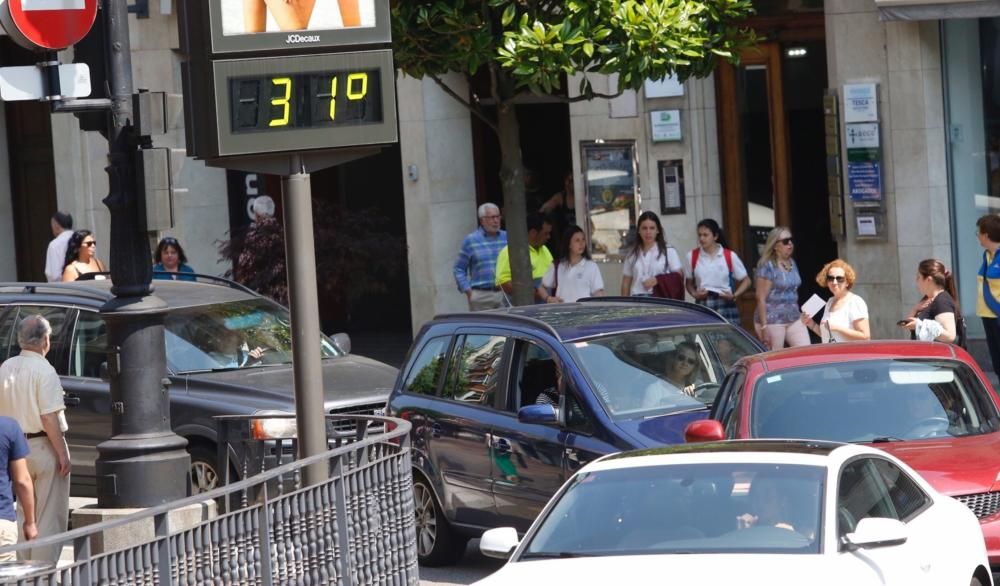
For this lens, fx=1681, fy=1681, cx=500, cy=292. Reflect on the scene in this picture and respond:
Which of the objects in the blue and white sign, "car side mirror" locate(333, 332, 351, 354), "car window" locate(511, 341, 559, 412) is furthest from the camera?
the blue and white sign

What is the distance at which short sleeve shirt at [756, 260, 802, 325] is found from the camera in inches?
590

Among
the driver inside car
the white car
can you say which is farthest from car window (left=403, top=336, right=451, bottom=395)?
the white car

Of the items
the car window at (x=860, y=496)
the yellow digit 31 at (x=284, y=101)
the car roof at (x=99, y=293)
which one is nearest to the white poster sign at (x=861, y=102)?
the car roof at (x=99, y=293)

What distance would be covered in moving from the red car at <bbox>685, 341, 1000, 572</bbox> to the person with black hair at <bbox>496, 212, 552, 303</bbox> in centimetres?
655

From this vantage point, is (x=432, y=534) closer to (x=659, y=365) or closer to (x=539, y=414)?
(x=539, y=414)

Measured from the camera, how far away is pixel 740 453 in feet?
22.8

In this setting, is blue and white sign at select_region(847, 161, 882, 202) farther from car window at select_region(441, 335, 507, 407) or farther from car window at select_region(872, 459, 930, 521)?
car window at select_region(872, 459, 930, 521)

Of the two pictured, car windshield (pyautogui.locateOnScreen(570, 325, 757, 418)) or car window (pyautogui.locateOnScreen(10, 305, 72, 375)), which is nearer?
car windshield (pyautogui.locateOnScreen(570, 325, 757, 418))

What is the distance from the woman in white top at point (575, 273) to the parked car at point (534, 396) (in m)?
4.14

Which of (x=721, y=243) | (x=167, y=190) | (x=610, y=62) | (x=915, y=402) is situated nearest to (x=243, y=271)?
(x=721, y=243)

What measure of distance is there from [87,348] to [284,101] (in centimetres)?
563

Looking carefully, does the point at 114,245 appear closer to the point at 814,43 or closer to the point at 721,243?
the point at 721,243

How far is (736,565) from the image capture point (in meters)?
6.15

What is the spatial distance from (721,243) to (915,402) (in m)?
6.71
